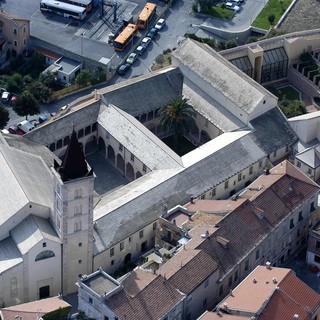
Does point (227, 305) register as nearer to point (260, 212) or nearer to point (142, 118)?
point (260, 212)

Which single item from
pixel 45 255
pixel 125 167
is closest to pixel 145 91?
pixel 125 167

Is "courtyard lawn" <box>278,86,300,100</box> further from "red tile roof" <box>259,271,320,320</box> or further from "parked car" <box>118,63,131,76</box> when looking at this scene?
"red tile roof" <box>259,271,320,320</box>

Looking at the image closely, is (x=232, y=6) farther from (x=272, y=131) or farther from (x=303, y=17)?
(x=272, y=131)

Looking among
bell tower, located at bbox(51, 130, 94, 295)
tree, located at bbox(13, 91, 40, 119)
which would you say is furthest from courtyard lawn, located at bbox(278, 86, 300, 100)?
bell tower, located at bbox(51, 130, 94, 295)

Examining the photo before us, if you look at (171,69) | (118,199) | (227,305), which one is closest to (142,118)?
(171,69)

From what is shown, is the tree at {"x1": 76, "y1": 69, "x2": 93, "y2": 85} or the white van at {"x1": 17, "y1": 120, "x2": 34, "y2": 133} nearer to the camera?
the white van at {"x1": 17, "y1": 120, "x2": 34, "y2": 133}

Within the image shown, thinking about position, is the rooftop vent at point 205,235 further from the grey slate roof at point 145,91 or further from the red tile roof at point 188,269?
the grey slate roof at point 145,91
